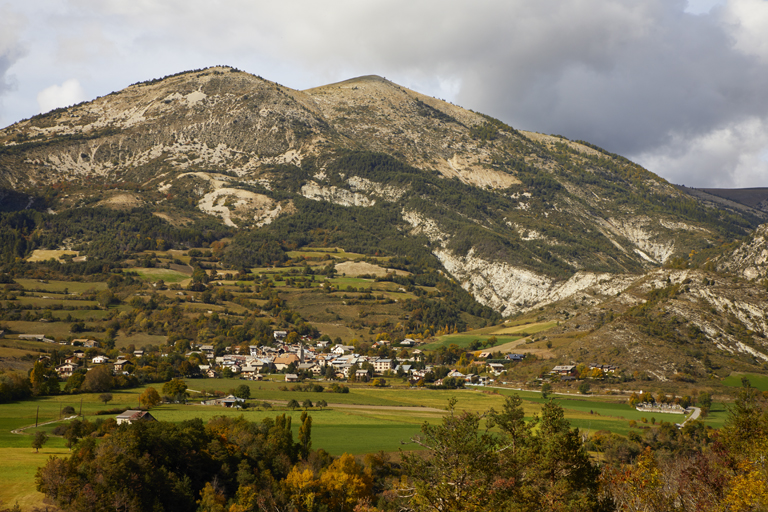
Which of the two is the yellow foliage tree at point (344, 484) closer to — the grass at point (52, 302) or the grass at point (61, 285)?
the grass at point (52, 302)

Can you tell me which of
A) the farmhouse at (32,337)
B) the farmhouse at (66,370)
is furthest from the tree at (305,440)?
the farmhouse at (32,337)

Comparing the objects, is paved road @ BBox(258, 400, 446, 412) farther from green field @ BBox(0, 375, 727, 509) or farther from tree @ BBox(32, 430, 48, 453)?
→ tree @ BBox(32, 430, 48, 453)

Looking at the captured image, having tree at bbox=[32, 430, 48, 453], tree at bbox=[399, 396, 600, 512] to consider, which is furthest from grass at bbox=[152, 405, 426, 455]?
tree at bbox=[399, 396, 600, 512]

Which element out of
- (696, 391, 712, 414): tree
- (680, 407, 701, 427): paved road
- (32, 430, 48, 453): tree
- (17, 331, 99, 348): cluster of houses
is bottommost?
(680, 407, 701, 427): paved road

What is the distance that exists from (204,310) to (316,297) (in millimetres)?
38339

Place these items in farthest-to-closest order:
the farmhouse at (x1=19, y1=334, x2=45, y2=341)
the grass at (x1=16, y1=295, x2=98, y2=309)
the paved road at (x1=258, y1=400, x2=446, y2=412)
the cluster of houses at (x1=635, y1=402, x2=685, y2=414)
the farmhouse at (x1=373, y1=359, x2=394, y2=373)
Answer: the grass at (x1=16, y1=295, x2=98, y2=309) → the farmhouse at (x1=373, y1=359, x2=394, y2=373) → the farmhouse at (x1=19, y1=334, x2=45, y2=341) → the cluster of houses at (x1=635, y1=402, x2=685, y2=414) → the paved road at (x1=258, y1=400, x2=446, y2=412)

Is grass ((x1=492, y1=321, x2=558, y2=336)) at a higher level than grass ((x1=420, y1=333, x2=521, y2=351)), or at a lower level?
higher

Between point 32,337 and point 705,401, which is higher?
point 32,337

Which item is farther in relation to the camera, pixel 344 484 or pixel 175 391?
pixel 175 391

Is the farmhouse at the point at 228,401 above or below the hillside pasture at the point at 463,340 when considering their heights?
below

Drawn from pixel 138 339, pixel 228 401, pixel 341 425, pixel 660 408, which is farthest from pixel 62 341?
pixel 660 408

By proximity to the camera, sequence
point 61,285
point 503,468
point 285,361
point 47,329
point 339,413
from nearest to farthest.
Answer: point 503,468 → point 339,413 → point 47,329 → point 285,361 → point 61,285

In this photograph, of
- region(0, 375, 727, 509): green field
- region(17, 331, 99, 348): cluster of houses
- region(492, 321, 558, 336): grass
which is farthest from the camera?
region(492, 321, 558, 336): grass

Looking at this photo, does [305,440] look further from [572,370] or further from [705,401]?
[572,370]
